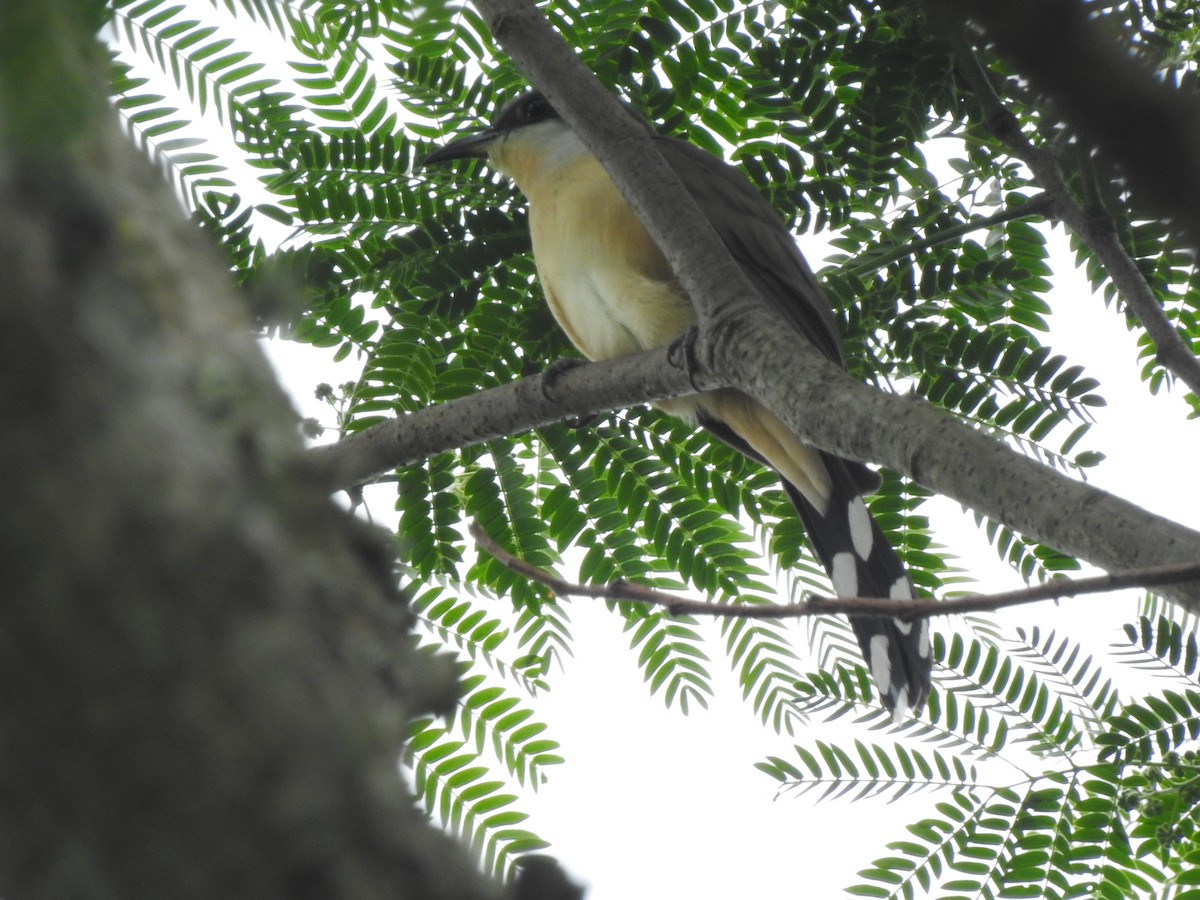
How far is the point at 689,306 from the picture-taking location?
131 inches

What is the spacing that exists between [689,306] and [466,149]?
2.60ft

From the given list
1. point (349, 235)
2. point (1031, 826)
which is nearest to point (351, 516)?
point (1031, 826)

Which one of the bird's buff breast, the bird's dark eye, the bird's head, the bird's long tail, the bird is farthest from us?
the bird's dark eye

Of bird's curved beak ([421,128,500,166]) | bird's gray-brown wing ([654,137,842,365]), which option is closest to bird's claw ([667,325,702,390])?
bird's gray-brown wing ([654,137,842,365])

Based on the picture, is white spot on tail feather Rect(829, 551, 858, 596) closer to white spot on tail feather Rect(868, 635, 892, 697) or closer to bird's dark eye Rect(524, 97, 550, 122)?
white spot on tail feather Rect(868, 635, 892, 697)

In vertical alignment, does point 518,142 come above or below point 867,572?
above

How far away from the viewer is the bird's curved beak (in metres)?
2.83

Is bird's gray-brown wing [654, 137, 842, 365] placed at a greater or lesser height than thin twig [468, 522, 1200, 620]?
greater

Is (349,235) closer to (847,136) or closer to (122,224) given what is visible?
(847,136)

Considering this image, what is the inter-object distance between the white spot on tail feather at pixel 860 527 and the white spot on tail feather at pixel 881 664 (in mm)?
229

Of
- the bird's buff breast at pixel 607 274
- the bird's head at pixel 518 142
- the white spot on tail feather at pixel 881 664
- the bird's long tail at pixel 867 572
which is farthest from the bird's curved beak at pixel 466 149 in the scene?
the white spot on tail feather at pixel 881 664

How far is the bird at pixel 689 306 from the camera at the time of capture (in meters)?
2.79

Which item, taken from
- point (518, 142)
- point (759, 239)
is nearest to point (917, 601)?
point (759, 239)

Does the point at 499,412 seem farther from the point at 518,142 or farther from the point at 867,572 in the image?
the point at 518,142
